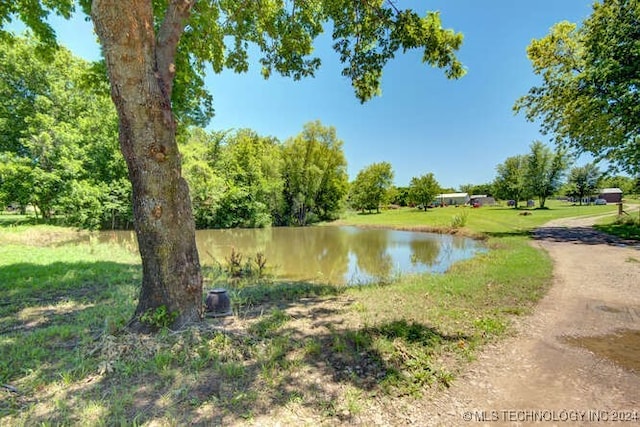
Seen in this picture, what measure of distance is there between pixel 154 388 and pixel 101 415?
39 centimetres

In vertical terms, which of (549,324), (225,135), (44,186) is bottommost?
(549,324)

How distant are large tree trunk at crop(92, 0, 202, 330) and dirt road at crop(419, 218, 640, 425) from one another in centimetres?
297

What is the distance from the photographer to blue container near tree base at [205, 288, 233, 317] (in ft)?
12.9

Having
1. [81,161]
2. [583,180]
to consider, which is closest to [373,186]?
[583,180]

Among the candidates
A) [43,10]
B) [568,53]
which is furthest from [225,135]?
[568,53]

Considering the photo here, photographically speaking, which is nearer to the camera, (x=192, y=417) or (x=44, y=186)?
(x=192, y=417)

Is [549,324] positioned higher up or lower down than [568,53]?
lower down

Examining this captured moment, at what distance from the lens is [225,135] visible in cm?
2822

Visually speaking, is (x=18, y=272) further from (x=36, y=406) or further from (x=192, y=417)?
(x=192, y=417)

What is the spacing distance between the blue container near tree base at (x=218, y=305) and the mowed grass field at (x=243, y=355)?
0.53 ft

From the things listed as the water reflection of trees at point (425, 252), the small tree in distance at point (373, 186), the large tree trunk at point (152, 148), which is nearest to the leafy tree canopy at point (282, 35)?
the large tree trunk at point (152, 148)

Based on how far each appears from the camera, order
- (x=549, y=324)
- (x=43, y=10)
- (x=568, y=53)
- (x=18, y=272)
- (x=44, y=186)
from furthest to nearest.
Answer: (x=44, y=186), (x=568, y=53), (x=18, y=272), (x=43, y=10), (x=549, y=324)

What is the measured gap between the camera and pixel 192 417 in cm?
213

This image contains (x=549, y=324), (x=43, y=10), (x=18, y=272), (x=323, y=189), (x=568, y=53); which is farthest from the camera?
(x=323, y=189)
